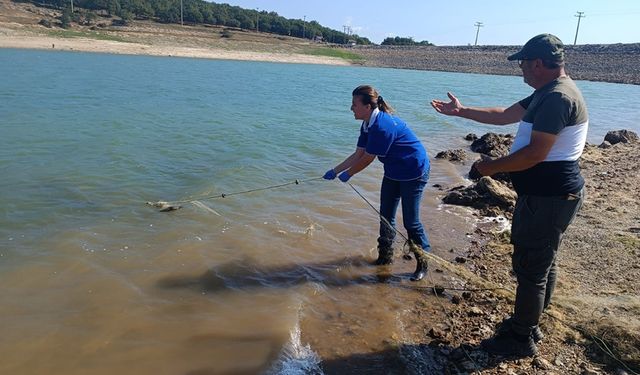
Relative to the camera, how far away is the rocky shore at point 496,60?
Answer: 62.7 metres

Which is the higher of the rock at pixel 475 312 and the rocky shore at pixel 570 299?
the rocky shore at pixel 570 299

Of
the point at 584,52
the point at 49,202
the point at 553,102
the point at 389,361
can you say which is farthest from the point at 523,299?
the point at 584,52

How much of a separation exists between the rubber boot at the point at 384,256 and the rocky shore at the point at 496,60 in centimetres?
6090

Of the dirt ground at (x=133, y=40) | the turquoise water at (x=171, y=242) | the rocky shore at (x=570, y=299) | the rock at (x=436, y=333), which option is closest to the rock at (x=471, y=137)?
the turquoise water at (x=171, y=242)

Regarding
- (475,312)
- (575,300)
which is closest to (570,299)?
(575,300)

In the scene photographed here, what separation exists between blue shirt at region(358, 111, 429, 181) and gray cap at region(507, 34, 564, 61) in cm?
187

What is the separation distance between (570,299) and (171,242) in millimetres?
4982

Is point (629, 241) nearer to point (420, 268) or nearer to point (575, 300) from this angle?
point (575, 300)

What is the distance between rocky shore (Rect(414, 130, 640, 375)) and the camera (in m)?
4.21

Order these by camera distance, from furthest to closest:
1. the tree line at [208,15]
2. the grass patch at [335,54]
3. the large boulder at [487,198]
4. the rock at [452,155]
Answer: the tree line at [208,15], the grass patch at [335,54], the rock at [452,155], the large boulder at [487,198]

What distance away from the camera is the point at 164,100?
22062mm

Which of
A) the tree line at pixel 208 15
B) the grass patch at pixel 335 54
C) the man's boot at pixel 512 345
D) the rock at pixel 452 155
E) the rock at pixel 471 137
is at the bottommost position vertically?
the man's boot at pixel 512 345

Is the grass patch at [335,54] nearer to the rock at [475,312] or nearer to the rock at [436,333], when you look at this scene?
the rock at [475,312]

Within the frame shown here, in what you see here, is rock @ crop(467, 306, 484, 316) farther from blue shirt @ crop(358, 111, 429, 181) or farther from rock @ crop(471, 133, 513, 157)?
rock @ crop(471, 133, 513, 157)
